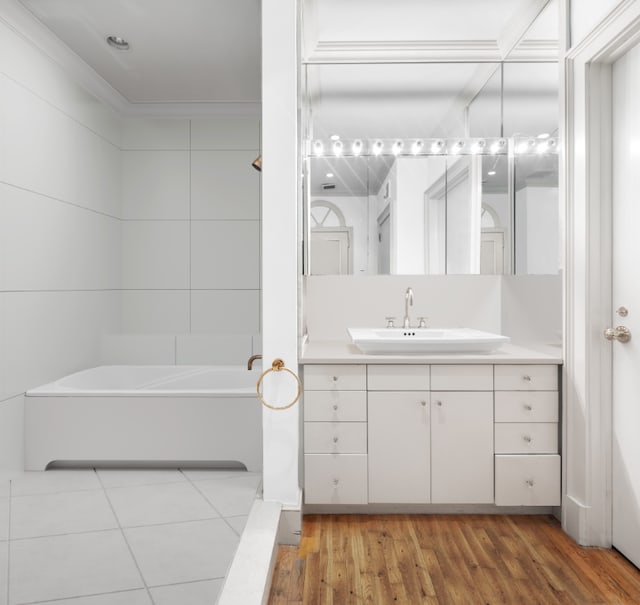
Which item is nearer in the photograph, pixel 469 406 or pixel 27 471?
pixel 469 406

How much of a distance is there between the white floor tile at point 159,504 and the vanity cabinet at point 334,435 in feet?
1.58

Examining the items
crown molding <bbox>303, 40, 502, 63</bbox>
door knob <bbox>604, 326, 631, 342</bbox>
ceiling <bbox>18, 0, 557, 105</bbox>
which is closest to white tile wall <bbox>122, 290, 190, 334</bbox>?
ceiling <bbox>18, 0, 557, 105</bbox>

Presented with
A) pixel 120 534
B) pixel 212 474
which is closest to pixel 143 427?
pixel 212 474

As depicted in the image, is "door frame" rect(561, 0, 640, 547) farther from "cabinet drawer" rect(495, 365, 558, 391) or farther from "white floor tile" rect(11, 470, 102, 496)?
"white floor tile" rect(11, 470, 102, 496)

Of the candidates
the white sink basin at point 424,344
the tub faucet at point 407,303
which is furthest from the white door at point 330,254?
the white sink basin at point 424,344

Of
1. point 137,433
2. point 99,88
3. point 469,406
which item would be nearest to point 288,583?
point 469,406

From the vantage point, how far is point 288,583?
1929mm

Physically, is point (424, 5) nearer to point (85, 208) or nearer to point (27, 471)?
point (85, 208)

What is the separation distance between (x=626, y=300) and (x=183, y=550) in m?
1.94

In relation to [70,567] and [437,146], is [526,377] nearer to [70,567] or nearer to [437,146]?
[437,146]

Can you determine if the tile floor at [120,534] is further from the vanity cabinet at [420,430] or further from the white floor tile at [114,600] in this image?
the vanity cabinet at [420,430]

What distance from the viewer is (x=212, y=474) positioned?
2795mm

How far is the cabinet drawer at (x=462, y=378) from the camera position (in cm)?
245

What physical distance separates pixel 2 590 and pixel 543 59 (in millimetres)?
3015
